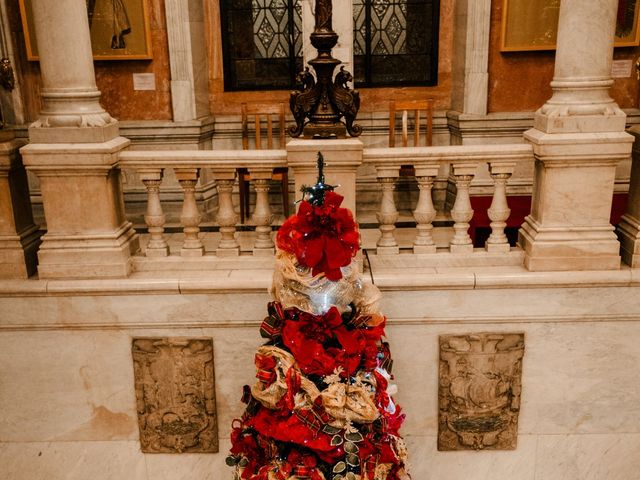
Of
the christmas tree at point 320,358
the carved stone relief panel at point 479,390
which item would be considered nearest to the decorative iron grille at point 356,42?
the carved stone relief panel at point 479,390

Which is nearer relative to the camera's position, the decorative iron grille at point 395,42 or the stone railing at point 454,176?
the stone railing at point 454,176

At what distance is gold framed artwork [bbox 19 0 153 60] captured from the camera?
6.75 meters

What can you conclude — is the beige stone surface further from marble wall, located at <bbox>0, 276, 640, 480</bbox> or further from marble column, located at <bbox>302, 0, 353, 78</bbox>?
marble column, located at <bbox>302, 0, 353, 78</bbox>

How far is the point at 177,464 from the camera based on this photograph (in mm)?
4418

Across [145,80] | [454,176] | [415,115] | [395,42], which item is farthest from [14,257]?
[395,42]

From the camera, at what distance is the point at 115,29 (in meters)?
6.82

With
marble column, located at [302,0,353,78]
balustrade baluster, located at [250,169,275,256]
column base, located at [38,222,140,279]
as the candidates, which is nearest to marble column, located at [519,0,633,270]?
balustrade baluster, located at [250,169,275,256]

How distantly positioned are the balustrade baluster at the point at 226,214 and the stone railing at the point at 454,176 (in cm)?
93

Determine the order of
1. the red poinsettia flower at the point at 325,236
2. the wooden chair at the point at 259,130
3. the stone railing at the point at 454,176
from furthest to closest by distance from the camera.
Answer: the wooden chair at the point at 259,130 → the stone railing at the point at 454,176 → the red poinsettia flower at the point at 325,236

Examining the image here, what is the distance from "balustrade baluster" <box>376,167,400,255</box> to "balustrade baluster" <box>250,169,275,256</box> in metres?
0.74

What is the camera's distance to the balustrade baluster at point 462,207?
4.11m

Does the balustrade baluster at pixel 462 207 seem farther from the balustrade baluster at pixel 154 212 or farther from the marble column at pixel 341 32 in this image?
the marble column at pixel 341 32

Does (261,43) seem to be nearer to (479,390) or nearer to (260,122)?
(260,122)

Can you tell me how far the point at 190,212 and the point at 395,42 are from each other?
4137mm
